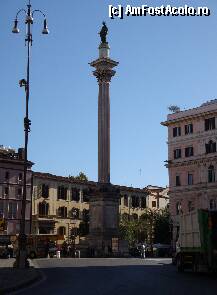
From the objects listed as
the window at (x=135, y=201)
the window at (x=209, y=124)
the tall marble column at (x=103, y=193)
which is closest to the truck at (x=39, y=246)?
the tall marble column at (x=103, y=193)

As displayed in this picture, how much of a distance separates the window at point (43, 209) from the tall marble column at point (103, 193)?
2394cm

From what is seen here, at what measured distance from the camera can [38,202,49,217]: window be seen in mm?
76625

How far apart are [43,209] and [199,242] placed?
182 ft

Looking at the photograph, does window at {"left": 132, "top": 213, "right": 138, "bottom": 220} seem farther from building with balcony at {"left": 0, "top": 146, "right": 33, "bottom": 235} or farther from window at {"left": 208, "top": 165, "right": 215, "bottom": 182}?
window at {"left": 208, "top": 165, "right": 215, "bottom": 182}

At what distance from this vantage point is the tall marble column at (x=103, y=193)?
52.4 meters

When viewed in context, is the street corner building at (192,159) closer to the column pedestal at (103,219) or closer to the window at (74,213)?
the column pedestal at (103,219)

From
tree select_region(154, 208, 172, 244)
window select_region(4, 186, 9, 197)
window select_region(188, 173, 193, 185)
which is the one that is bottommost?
tree select_region(154, 208, 172, 244)

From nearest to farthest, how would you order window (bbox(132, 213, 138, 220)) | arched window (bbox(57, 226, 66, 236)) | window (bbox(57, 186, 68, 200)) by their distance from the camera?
arched window (bbox(57, 226, 66, 236)) < window (bbox(57, 186, 68, 200)) < window (bbox(132, 213, 138, 220))

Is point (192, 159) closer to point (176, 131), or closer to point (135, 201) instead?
point (176, 131)

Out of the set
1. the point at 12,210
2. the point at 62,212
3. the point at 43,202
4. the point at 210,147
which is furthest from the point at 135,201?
the point at 210,147

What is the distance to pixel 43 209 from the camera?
3041 inches

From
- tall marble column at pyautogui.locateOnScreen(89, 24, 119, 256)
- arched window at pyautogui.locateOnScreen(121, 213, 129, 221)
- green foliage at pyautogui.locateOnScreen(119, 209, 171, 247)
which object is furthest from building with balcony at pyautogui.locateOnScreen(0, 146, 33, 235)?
tall marble column at pyautogui.locateOnScreen(89, 24, 119, 256)

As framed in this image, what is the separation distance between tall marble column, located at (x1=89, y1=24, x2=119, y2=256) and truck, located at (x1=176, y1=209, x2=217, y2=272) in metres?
25.6

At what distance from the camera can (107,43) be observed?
59312 mm
